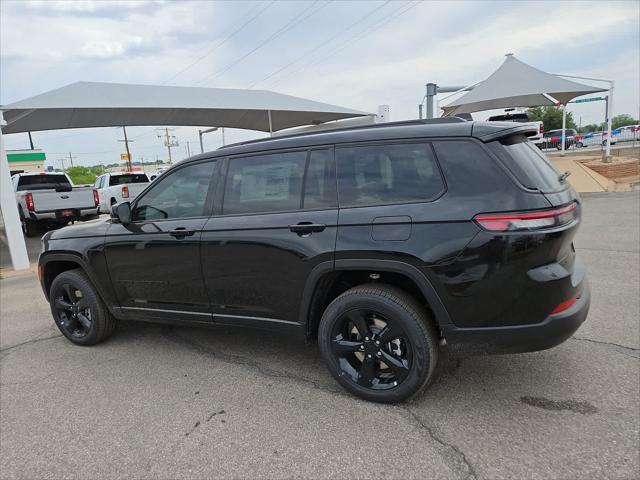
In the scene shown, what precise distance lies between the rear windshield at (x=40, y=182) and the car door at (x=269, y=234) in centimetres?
1390

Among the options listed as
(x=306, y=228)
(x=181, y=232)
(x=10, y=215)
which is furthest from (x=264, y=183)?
(x=10, y=215)

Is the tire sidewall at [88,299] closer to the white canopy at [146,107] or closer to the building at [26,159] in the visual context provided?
the white canopy at [146,107]

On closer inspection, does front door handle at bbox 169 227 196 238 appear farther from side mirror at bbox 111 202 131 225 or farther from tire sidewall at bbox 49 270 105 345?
tire sidewall at bbox 49 270 105 345

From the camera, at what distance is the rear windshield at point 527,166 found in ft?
8.17

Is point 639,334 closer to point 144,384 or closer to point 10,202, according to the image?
point 144,384

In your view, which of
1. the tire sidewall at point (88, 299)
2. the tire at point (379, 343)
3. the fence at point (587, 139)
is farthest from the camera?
the fence at point (587, 139)

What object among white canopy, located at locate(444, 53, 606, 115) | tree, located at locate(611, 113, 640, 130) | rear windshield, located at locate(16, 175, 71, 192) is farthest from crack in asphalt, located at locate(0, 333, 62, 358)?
tree, located at locate(611, 113, 640, 130)

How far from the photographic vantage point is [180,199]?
3637mm

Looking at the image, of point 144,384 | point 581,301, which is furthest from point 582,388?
point 144,384

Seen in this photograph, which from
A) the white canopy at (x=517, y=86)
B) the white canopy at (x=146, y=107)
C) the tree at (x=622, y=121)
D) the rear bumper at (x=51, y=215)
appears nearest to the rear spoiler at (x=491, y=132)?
the white canopy at (x=146, y=107)

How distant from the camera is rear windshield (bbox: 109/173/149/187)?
57.9 feet

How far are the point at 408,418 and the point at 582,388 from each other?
4.05ft

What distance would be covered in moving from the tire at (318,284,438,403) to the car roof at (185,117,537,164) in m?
1.01

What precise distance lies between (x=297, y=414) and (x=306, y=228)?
4.02 feet
